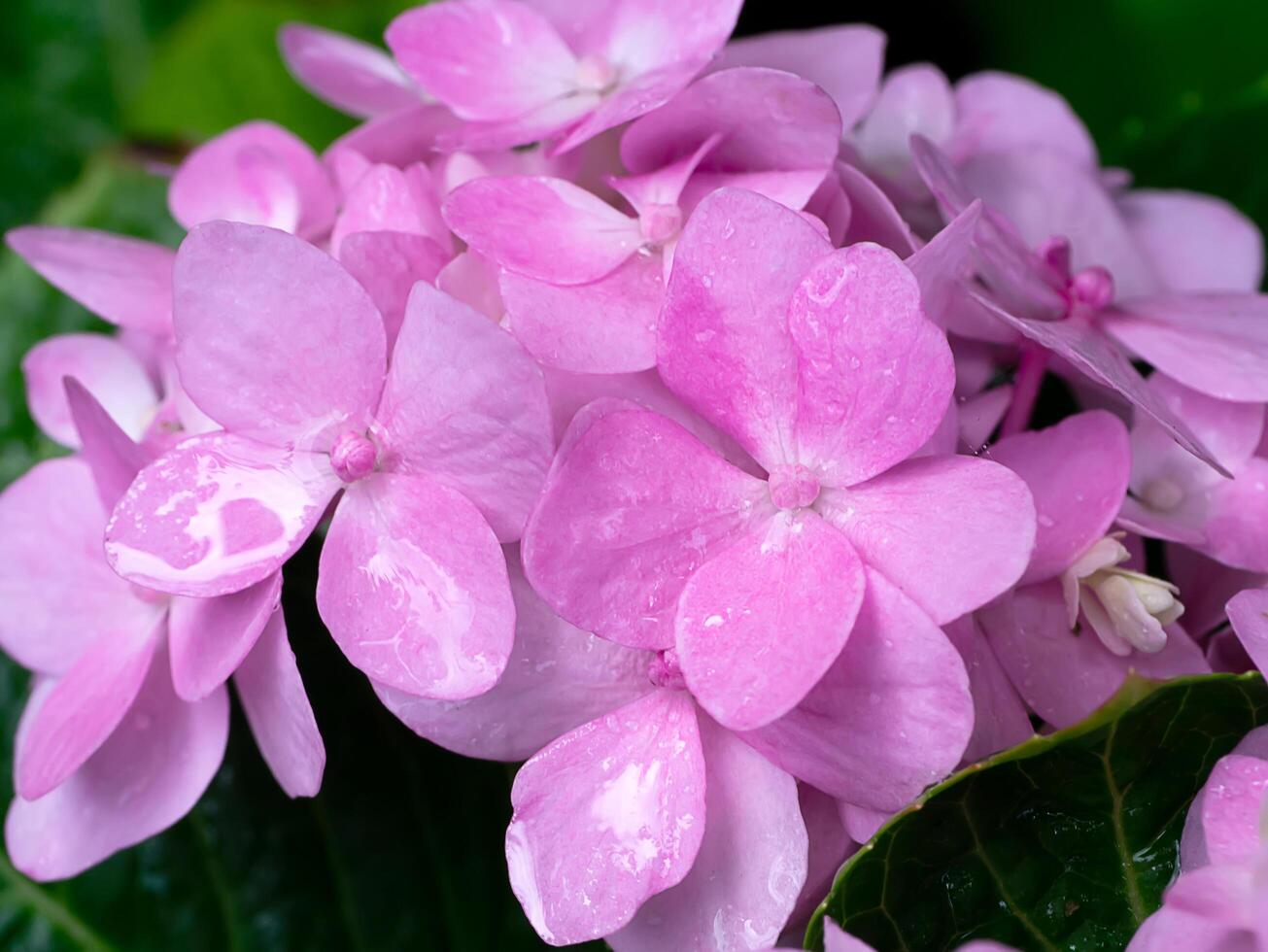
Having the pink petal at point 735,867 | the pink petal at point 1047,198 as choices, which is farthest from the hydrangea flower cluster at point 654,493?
the pink petal at point 1047,198

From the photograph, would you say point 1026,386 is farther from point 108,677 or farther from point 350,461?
point 108,677

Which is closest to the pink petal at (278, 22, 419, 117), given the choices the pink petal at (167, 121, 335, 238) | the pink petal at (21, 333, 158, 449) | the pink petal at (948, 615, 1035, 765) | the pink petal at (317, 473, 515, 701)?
the pink petal at (167, 121, 335, 238)

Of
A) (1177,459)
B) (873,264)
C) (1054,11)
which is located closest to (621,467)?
(873,264)

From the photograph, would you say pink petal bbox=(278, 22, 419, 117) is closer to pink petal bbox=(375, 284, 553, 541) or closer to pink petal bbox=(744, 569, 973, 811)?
pink petal bbox=(375, 284, 553, 541)

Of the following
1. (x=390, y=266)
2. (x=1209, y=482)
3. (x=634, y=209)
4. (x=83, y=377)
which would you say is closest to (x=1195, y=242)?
(x=1209, y=482)

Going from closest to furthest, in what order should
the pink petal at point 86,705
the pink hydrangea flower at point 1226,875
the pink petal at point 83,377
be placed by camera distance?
the pink hydrangea flower at point 1226,875
the pink petal at point 86,705
the pink petal at point 83,377

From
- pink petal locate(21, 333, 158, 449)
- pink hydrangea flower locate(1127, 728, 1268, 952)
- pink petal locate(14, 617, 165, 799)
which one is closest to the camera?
pink hydrangea flower locate(1127, 728, 1268, 952)

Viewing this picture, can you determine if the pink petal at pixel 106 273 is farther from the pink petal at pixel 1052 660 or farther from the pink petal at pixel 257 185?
the pink petal at pixel 1052 660

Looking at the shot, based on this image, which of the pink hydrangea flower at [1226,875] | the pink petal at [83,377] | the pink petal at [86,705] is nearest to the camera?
the pink hydrangea flower at [1226,875]
